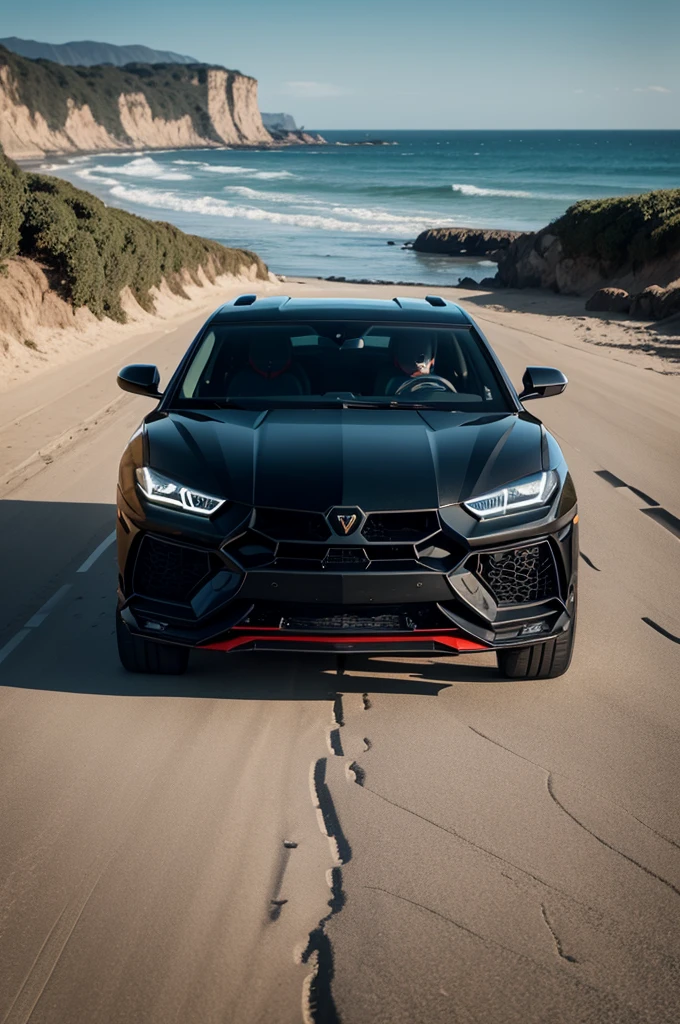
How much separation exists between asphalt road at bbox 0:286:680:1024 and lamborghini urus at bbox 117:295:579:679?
36 centimetres

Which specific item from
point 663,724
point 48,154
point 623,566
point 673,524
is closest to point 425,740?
point 663,724

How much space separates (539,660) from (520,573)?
22.6 inches

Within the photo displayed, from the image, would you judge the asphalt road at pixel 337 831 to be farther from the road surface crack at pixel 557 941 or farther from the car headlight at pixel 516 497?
the car headlight at pixel 516 497

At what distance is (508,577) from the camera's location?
15.1 ft

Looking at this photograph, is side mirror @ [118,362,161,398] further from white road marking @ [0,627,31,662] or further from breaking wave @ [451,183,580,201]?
breaking wave @ [451,183,580,201]

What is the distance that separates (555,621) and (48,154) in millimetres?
171117

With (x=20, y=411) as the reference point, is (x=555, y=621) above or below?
above

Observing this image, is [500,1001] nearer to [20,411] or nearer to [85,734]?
[85,734]

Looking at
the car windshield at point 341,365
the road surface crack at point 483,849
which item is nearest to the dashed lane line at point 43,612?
the car windshield at point 341,365

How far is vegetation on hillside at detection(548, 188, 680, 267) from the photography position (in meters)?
29.8

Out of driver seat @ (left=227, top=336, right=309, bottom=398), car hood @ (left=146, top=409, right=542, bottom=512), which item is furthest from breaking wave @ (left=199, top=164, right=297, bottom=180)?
car hood @ (left=146, top=409, right=542, bottom=512)

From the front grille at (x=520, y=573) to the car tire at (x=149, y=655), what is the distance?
4.78 feet

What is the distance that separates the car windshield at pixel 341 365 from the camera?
587 cm

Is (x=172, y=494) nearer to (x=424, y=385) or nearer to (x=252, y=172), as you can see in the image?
(x=424, y=385)
